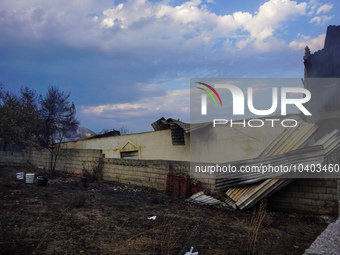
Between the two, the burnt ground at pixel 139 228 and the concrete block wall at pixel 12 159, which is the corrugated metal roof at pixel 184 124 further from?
the concrete block wall at pixel 12 159

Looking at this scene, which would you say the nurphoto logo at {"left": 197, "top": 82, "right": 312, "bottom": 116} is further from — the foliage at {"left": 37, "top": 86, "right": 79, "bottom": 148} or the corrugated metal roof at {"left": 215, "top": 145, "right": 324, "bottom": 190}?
the foliage at {"left": 37, "top": 86, "right": 79, "bottom": 148}

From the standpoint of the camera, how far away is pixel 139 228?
4.34m

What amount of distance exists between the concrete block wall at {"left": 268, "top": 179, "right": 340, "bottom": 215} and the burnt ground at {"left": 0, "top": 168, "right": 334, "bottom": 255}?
25 cm

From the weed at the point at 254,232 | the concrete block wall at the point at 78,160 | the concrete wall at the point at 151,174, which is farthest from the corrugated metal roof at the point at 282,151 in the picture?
the concrete block wall at the point at 78,160

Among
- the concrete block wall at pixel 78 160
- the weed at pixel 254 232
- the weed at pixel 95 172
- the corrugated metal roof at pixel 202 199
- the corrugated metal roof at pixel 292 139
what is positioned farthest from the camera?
the concrete block wall at pixel 78 160

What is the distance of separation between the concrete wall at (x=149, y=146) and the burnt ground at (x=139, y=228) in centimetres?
614

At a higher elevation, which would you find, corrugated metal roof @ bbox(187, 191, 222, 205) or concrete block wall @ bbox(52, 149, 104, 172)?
concrete block wall @ bbox(52, 149, 104, 172)

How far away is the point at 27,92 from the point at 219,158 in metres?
19.6

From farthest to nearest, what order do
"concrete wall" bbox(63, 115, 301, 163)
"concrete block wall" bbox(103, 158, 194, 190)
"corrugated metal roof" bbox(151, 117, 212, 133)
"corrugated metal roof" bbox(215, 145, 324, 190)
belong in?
"corrugated metal roof" bbox(151, 117, 212, 133) → "concrete wall" bbox(63, 115, 301, 163) → "concrete block wall" bbox(103, 158, 194, 190) → "corrugated metal roof" bbox(215, 145, 324, 190)

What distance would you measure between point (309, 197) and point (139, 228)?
146 inches

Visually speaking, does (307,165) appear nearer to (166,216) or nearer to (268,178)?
(268,178)

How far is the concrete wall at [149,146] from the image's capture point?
42.8 feet

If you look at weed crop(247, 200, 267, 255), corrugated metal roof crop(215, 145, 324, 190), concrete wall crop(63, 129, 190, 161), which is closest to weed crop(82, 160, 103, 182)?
concrete wall crop(63, 129, 190, 161)

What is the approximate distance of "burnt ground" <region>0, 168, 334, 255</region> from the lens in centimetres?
339
